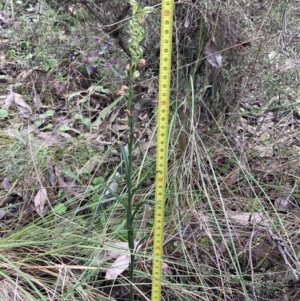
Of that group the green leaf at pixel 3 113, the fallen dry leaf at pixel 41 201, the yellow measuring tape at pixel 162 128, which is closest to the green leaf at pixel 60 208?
the fallen dry leaf at pixel 41 201

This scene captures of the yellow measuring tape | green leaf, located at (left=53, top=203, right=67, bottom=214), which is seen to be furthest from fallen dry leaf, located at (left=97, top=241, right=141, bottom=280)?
green leaf, located at (left=53, top=203, right=67, bottom=214)

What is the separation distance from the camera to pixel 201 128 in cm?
220

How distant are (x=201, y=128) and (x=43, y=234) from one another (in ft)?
2.92

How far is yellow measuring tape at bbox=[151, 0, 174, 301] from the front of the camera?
4.65 feet

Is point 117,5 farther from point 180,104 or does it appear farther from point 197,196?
point 197,196

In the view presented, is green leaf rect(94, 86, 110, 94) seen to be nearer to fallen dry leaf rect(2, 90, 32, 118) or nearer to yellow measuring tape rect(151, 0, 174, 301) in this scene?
fallen dry leaf rect(2, 90, 32, 118)

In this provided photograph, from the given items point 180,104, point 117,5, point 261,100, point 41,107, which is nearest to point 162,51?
point 180,104

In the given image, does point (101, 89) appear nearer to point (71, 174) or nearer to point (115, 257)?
point (71, 174)

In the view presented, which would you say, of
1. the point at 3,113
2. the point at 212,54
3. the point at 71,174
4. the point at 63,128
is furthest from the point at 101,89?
the point at 212,54

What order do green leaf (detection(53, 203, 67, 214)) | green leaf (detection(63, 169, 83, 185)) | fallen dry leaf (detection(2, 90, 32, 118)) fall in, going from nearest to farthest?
green leaf (detection(53, 203, 67, 214)), green leaf (detection(63, 169, 83, 185)), fallen dry leaf (detection(2, 90, 32, 118))

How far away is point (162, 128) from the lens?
1.49m

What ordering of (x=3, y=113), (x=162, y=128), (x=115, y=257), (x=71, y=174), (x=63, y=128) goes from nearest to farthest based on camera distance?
(x=162, y=128), (x=115, y=257), (x=71, y=174), (x=63, y=128), (x=3, y=113)

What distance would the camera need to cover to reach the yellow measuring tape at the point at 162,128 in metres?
1.42

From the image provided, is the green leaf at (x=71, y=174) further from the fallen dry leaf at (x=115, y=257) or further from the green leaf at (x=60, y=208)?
the fallen dry leaf at (x=115, y=257)
